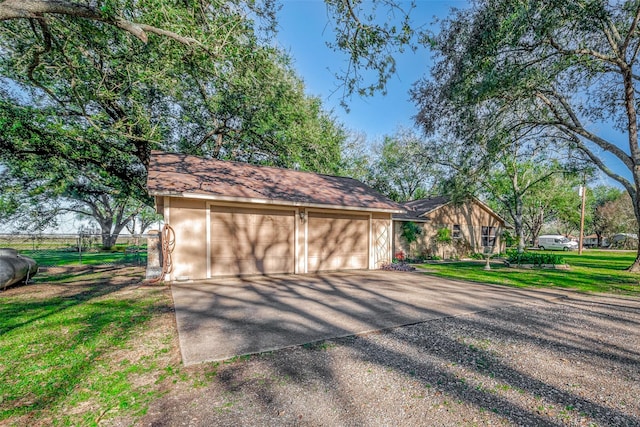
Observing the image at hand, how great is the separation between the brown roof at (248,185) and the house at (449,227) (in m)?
6.06

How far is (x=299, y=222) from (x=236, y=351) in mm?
6785

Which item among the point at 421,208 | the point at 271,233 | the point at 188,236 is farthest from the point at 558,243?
the point at 188,236

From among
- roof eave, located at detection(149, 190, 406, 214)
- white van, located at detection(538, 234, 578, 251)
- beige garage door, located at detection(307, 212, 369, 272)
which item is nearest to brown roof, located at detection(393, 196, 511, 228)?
beige garage door, located at detection(307, 212, 369, 272)

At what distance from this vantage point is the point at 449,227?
773 inches

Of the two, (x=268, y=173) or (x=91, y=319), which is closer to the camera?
(x=91, y=319)

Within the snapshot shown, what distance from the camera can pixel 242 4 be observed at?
6.21m

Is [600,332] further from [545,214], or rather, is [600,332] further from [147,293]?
[545,214]

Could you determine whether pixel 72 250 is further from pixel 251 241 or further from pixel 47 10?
pixel 47 10

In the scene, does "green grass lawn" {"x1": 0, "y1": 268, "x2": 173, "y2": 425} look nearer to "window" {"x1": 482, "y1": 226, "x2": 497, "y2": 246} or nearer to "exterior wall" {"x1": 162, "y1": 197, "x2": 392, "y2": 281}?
"exterior wall" {"x1": 162, "y1": 197, "x2": 392, "y2": 281}

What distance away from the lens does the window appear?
21312 millimetres

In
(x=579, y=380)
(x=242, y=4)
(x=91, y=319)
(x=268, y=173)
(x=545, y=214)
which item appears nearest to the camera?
(x=579, y=380)

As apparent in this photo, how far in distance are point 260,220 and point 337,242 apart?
3.18 meters

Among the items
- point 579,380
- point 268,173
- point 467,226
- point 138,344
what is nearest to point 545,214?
point 467,226

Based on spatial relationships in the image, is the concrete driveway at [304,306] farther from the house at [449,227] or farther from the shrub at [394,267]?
the house at [449,227]
